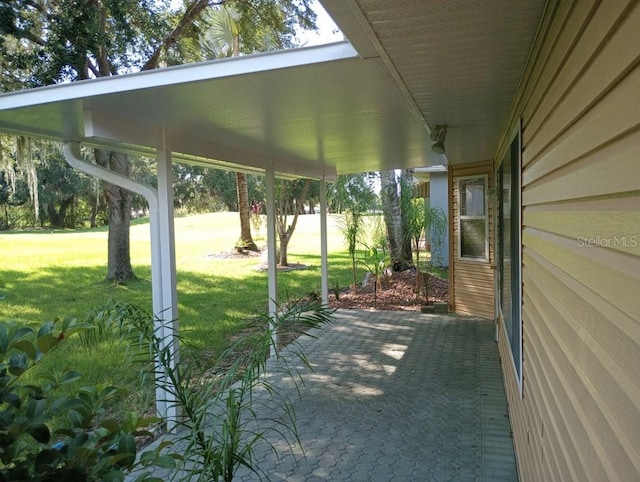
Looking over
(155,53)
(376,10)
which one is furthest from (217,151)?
(155,53)

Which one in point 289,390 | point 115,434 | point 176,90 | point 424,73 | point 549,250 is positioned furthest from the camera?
point 289,390

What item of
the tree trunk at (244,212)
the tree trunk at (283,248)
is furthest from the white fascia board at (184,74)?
the tree trunk at (244,212)

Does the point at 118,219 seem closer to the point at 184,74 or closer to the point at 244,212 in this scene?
the point at 244,212

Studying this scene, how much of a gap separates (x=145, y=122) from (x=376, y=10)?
2496 mm

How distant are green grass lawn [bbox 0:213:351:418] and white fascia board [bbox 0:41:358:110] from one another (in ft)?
4.43

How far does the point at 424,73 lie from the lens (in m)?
2.53

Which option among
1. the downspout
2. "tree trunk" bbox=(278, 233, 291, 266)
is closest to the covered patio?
the downspout

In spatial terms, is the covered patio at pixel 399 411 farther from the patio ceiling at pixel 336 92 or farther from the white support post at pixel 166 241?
the patio ceiling at pixel 336 92

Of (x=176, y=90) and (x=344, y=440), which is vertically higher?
(x=176, y=90)

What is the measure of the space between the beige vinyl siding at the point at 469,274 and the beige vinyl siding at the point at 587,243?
495 cm

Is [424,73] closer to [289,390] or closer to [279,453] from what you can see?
[279,453]

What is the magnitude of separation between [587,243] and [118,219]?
34.8 ft

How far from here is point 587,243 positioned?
4.15 feet

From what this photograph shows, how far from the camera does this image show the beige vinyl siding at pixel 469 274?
7.02 metres
